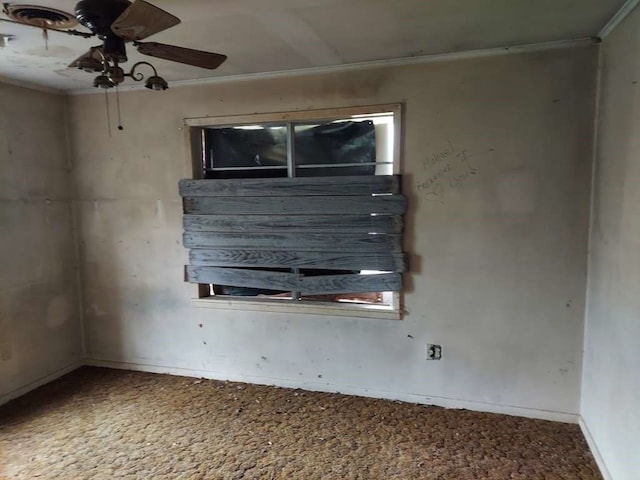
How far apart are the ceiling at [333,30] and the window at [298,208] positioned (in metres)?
0.46

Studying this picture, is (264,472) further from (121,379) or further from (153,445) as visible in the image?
(121,379)

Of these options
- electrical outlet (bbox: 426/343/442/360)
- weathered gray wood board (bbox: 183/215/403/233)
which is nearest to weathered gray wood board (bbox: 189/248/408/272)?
weathered gray wood board (bbox: 183/215/403/233)

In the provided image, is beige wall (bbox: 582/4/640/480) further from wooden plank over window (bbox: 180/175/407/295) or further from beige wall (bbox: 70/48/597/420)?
wooden plank over window (bbox: 180/175/407/295)

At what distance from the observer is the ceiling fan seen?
1406 millimetres

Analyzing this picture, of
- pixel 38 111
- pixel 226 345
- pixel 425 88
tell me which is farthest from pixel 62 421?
pixel 425 88

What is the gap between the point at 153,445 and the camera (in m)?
2.59

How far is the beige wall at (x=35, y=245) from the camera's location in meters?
3.15

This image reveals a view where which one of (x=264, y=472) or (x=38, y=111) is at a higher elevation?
(x=38, y=111)

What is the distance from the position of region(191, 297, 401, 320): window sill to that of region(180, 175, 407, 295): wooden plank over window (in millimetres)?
122

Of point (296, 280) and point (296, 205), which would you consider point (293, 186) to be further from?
point (296, 280)

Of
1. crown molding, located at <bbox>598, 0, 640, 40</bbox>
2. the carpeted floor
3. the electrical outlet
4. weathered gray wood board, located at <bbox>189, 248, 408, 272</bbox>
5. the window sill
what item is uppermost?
crown molding, located at <bbox>598, 0, 640, 40</bbox>

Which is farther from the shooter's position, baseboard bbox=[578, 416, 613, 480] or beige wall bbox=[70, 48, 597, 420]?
beige wall bbox=[70, 48, 597, 420]

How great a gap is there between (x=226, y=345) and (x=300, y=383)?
68 centimetres

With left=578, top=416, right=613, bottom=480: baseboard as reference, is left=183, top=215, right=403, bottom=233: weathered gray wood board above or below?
above
